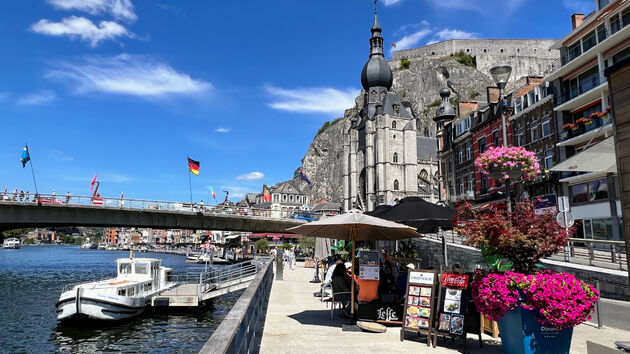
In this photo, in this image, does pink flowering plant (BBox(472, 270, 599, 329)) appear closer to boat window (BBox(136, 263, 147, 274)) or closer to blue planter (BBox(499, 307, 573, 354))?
blue planter (BBox(499, 307, 573, 354))

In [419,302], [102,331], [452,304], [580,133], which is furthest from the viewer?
[580,133]

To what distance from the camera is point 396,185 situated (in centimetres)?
7719

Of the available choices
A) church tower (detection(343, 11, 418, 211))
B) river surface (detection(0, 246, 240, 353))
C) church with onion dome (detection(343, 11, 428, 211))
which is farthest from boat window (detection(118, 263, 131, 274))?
church with onion dome (detection(343, 11, 428, 211))

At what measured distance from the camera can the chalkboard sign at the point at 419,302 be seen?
7.20 metres

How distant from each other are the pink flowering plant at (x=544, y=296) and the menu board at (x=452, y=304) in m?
0.90

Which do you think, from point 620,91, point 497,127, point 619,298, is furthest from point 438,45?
point 620,91

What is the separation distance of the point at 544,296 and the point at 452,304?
1.74 m

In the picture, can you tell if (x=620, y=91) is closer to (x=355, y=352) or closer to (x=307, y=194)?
(x=355, y=352)

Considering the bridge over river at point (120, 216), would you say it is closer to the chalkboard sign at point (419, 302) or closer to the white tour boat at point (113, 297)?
the white tour boat at point (113, 297)

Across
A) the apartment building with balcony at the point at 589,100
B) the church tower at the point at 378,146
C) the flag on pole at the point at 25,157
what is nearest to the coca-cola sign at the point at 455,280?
the apartment building with balcony at the point at 589,100

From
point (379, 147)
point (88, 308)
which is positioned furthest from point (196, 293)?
point (379, 147)

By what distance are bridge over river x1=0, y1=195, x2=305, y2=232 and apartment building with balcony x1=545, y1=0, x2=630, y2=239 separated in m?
22.6

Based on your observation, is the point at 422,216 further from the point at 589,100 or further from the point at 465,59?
the point at 465,59

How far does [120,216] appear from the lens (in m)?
36.8
